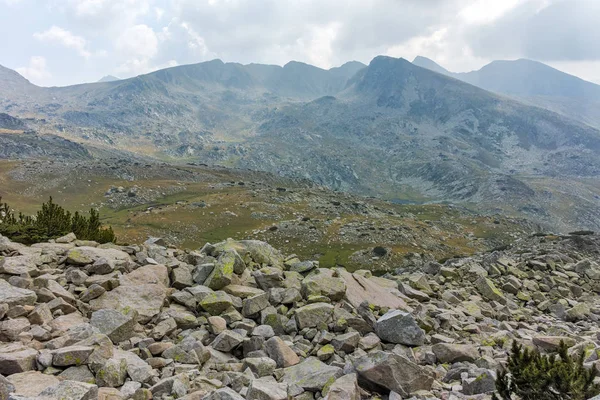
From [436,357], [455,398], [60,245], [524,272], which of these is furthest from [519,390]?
[524,272]

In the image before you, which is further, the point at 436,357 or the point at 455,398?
the point at 436,357

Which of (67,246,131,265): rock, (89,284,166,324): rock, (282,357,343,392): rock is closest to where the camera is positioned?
(282,357,343,392): rock

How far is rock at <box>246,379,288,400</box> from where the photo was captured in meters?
7.80

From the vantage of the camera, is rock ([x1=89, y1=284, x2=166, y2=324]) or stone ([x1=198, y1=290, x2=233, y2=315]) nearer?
rock ([x1=89, y1=284, x2=166, y2=324])

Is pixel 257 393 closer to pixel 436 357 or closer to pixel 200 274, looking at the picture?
pixel 436 357

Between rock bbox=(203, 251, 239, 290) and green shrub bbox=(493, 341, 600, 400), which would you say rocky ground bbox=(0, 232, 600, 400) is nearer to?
rock bbox=(203, 251, 239, 290)

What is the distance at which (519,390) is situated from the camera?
25.9 feet

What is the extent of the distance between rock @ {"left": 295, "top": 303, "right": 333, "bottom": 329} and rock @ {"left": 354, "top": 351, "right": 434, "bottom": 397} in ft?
12.1

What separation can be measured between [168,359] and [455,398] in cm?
773

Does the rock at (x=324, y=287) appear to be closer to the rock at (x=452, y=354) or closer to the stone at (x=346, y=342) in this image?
the stone at (x=346, y=342)

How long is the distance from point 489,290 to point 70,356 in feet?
70.9

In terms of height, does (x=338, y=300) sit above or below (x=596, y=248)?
above

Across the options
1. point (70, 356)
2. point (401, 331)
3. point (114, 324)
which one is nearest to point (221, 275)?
point (114, 324)

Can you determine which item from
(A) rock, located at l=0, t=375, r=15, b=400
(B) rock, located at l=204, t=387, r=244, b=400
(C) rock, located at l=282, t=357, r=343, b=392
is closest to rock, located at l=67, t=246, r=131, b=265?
(A) rock, located at l=0, t=375, r=15, b=400
